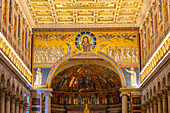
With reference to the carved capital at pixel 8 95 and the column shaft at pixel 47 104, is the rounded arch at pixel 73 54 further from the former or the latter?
the carved capital at pixel 8 95

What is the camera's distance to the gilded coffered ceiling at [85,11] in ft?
120

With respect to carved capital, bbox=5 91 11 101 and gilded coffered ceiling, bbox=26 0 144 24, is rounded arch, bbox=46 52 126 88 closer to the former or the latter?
gilded coffered ceiling, bbox=26 0 144 24

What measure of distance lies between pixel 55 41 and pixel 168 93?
17.5 meters

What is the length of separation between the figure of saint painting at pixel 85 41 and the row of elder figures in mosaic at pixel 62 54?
133 centimetres

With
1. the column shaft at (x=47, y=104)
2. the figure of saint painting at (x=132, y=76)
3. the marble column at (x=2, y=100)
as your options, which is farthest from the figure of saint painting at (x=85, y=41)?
the marble column at (x=2, y=100)

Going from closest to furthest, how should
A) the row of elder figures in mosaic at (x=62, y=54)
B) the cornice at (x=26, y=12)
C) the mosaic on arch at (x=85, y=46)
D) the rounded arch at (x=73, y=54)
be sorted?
the cornice at (x=26, y=12) < the rounded arch at (x=73, y=54) < the mosaic on arch at (x=85, y=46) < the row of elder figures in mosaic at (x=62, y=54)

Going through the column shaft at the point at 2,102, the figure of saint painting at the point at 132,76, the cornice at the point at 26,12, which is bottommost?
the column shaft at the point at 2,102

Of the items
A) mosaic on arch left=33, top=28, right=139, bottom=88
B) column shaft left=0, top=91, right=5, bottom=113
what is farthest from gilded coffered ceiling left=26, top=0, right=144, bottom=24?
column shaft left=0, top=91, right=5, bottom=113

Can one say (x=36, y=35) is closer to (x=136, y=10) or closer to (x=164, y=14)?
(x=136, y=10)

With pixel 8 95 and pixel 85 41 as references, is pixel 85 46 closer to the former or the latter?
pixel 85 41

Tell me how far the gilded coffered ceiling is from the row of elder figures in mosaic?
292cm

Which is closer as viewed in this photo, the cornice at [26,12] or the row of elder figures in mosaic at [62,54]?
the cornice at [26,12]

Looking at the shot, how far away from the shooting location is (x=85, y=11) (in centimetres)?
3903

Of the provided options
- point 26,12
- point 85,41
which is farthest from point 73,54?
point 26,12
